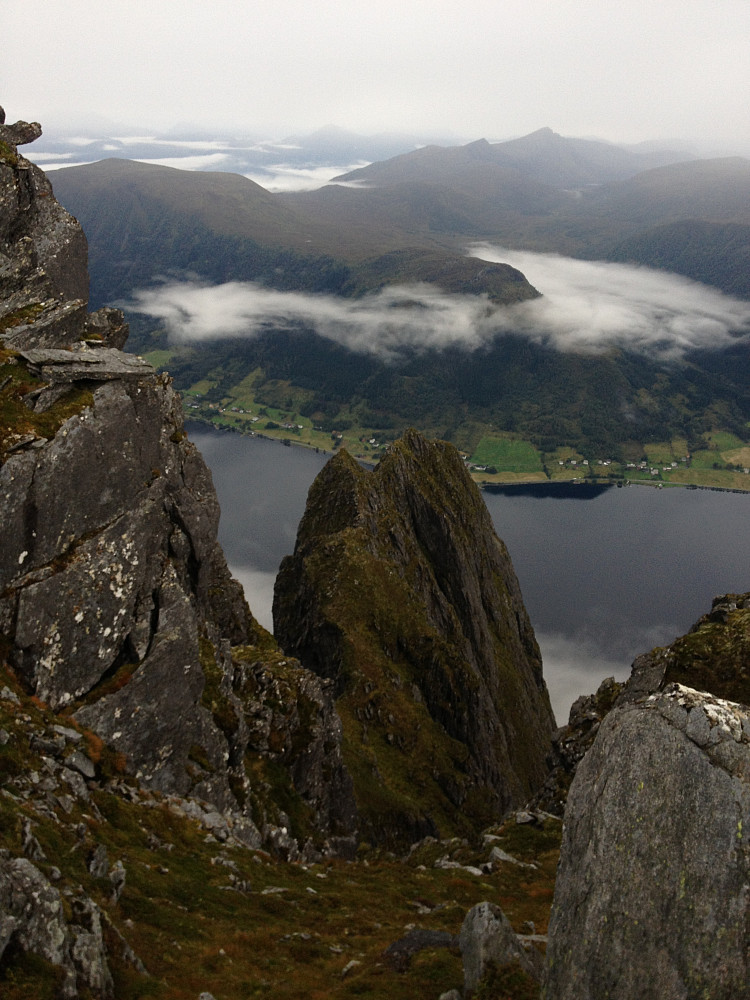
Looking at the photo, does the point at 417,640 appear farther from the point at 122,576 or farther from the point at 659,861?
the point at 659,861

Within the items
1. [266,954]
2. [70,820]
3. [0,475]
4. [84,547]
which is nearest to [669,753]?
[266,954]

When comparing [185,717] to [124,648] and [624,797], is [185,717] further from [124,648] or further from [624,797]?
[624,797]

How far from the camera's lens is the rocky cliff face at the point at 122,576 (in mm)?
36125

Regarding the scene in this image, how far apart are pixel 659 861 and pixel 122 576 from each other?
3140cm

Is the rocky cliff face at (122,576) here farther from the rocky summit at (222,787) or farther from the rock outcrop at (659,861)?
the rock outcrop at (659,861)

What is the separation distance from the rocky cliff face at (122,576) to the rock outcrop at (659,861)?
2497cm

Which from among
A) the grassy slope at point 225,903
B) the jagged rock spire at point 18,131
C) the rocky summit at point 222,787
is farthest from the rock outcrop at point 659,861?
the jagged rock spire at point 18,131

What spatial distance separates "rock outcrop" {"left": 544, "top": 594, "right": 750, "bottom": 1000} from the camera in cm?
1862

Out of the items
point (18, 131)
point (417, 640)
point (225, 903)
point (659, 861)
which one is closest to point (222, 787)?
point (225, 903)

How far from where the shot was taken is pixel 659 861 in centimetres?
2014

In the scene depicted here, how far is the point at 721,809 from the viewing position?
19906 mm

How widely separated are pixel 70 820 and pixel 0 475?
726 inches

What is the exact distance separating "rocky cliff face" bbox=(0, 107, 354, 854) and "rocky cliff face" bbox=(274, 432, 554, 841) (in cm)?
1989

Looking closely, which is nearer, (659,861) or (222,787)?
(659,861)
